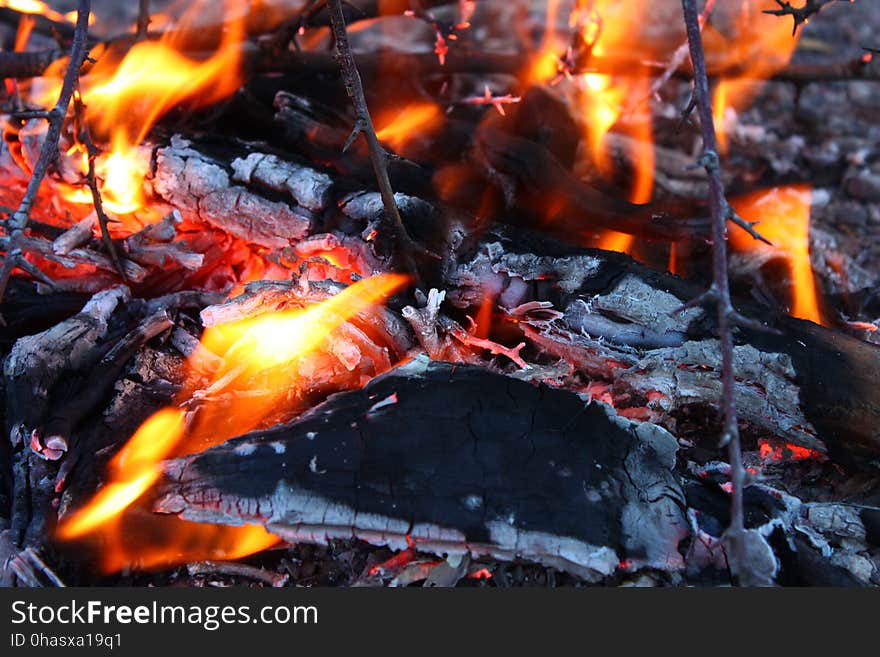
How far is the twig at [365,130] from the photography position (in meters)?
1.92

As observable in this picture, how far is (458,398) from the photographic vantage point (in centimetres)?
198

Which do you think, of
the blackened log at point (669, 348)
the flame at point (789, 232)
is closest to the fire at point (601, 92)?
the flame at point (789, 232)

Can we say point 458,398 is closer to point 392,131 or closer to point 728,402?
point 728,402

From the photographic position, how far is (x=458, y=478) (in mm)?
1828

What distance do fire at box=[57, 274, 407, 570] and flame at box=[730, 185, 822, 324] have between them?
177 cm

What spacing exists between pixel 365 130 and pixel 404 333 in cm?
71

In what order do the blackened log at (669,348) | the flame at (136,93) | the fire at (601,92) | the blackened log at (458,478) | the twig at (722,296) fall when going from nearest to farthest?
the twig at (722,296) → the blackened log at (458,478) → the blackened log at (669,348) → the flame at (136,93) → the fire at (601,92)

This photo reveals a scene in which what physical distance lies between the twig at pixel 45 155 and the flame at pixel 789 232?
2.70m

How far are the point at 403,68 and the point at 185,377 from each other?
217 centimetres

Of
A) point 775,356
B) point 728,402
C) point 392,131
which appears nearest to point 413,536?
point 728,402

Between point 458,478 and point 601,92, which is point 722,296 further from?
point 601,92

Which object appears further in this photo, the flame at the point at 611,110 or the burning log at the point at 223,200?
the flame at the point at 611,110

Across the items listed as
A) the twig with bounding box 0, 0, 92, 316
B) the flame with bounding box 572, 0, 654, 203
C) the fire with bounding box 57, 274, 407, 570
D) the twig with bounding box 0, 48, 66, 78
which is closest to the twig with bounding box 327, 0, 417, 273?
the fire with bounding box 57, 274, 407, 570

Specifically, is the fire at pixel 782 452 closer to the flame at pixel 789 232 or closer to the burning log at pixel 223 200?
the flame at pixel 789 232
